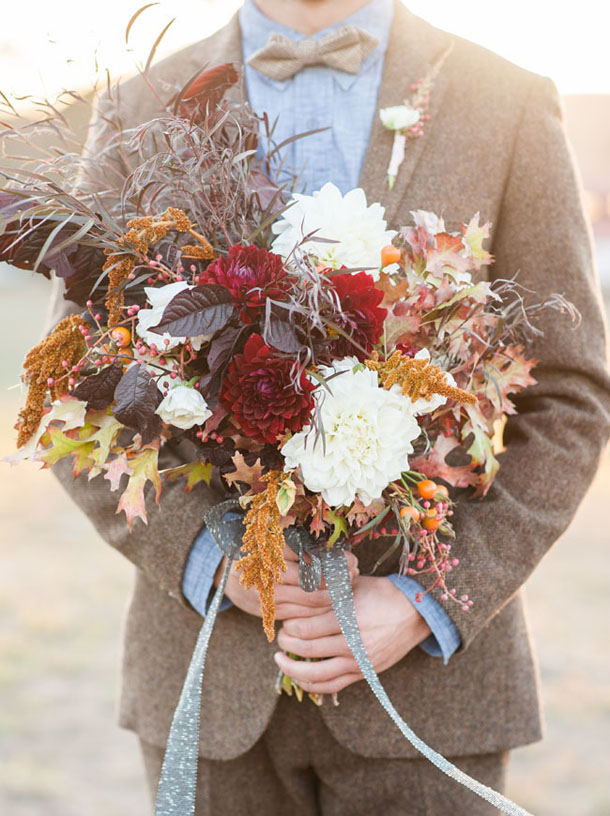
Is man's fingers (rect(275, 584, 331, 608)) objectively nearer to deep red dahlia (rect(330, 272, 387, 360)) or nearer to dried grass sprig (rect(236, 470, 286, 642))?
dried grass sprig (rect(236, 470, 286, 642))

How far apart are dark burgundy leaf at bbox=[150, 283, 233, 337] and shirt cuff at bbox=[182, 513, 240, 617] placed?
50 cm

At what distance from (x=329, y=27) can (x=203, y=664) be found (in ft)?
3.83

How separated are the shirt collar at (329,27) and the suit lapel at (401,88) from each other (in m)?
0.02

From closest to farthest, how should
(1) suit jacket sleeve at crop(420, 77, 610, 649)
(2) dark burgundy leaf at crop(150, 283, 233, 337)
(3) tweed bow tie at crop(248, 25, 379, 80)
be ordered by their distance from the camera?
(2) dark burgundy leaf at crop(150, 283, 233, 337) < (1) suit jacket sleeve at crop(420, 77, 610, 649) < (3) tweed bow tie at crop(248, 25, 379, 80)

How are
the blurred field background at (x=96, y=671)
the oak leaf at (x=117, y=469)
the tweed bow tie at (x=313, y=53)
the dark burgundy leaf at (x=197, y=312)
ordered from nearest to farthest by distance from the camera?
the dark burgundy leaf at (x=197, y=312) < the oak leaf at (x=117, y=469) < the tweed bow tie at (x=313, y=53) < the blurred field background at (x=96, y=671)

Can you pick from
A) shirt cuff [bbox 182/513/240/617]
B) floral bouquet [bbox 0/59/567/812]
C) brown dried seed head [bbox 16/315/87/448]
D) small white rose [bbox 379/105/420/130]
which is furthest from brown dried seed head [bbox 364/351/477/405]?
small white rose [bbox 379/105/420/130]

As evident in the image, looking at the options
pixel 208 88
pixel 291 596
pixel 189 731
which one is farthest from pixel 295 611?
pixel 208 88

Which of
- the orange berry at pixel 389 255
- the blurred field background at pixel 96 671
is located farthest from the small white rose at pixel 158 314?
the blurred field background at pixel 96 671

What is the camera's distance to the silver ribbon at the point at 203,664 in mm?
1092

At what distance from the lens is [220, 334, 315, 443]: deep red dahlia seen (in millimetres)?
953

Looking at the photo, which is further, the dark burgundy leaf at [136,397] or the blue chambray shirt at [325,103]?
the blue chambray shirt at [325,103]

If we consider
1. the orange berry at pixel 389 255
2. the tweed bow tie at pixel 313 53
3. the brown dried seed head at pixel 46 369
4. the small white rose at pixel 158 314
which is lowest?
the brown dried seed head at pixel 46 369

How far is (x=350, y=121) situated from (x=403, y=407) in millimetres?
746

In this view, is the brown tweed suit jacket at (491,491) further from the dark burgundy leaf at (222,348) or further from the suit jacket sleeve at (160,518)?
the dark burgundy leaf at (222,348)
